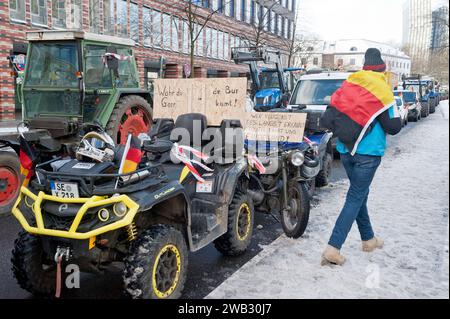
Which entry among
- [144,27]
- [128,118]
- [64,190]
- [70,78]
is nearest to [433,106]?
[144,27]

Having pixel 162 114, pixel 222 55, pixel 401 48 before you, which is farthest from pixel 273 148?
pixel 401 48

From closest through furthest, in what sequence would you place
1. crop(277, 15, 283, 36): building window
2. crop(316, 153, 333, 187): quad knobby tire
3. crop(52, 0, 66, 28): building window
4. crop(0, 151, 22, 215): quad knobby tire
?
crop(0, 151, 22, 215): quad knobby tire, crop(316, 153, 333, 187): quad knobby tire, crop(52, 0, 66, 28): building window, crop(277, 15, 283, 36): building window

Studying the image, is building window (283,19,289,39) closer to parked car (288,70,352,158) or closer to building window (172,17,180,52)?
building window (172,17,180,52)

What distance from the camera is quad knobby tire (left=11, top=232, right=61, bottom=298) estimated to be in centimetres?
343

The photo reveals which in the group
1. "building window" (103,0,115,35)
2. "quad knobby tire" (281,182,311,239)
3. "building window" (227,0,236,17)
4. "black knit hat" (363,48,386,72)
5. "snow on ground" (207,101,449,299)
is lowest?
"snow on ground" (207,101,449,299)

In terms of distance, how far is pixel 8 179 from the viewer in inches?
235

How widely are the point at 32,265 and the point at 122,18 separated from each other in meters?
23.5

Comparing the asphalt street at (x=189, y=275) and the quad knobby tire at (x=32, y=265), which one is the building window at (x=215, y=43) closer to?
the asphalt street at (x=189, y=275)

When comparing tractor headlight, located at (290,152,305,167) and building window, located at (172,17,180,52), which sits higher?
building window, located at (172,17,180,52)

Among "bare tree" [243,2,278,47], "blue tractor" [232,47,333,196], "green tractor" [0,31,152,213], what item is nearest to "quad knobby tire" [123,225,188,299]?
"blue tractor" [232,47,333,196]

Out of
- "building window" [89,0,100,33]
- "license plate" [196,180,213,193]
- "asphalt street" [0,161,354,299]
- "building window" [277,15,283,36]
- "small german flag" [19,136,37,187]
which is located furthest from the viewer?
"building window" [277,15,283,36]

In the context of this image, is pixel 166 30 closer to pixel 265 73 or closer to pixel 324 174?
pixel 265 73

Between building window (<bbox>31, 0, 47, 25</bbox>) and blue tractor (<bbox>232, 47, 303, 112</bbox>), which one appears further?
building window (<bbox>31, 0, 47, 25</bbox>)
